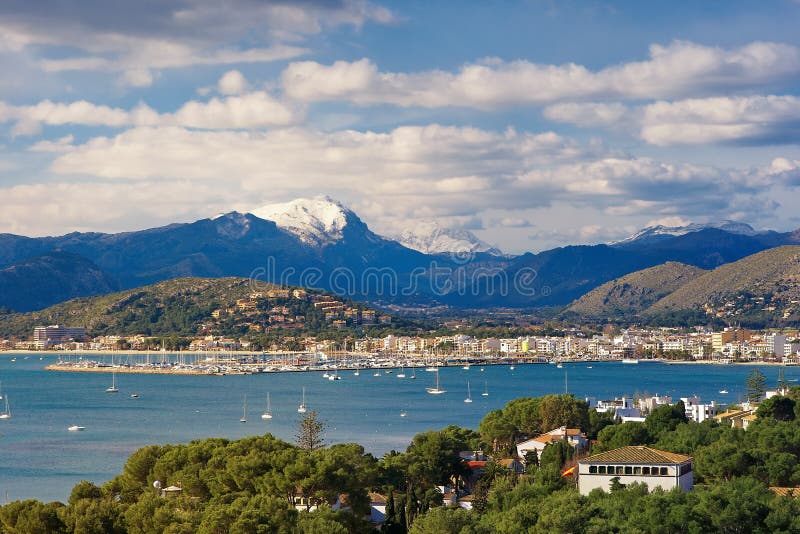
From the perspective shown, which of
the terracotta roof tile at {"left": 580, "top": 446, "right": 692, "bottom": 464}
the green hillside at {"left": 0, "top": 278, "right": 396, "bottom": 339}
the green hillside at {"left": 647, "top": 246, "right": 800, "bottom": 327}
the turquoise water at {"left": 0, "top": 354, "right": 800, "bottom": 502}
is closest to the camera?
the terracotta roof tile at {"left": 580, "top": 446, "right": 692, "bottom": 464}

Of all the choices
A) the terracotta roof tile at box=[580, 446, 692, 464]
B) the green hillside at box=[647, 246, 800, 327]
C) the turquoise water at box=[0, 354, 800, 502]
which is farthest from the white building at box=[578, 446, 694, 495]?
the green hillside at box=[647, 246, 800, 327]

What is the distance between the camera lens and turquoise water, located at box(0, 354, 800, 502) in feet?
148

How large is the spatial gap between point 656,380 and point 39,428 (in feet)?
180

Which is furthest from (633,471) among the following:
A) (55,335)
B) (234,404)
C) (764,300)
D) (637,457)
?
(764,300)

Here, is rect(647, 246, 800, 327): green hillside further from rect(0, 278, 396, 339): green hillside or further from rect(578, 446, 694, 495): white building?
rect(578, 446, 694, 495): white building

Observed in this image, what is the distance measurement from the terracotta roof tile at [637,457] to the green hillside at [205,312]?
122m

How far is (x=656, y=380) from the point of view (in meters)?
96.6

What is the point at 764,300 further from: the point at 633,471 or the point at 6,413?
the point at 633,471

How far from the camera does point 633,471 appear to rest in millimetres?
25656

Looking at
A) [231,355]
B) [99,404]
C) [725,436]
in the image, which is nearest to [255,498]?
[725,436]

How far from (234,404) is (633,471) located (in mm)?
48755

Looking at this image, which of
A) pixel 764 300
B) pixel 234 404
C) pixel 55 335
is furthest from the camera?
pixel 764 300

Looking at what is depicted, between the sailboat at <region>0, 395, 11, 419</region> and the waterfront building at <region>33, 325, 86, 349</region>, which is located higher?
the waterfront building at <region>33, 325, 86, 349</region>

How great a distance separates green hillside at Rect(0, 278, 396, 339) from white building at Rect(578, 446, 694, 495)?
400ft
